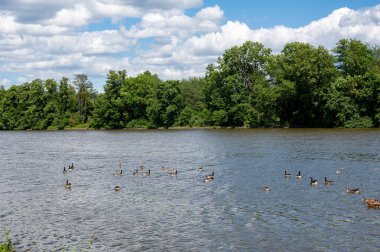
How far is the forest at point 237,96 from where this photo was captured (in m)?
115

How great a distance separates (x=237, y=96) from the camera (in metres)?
134

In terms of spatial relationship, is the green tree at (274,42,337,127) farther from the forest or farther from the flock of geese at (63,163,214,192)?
the flock of geese at (63,163,214,192)

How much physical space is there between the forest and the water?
198ft

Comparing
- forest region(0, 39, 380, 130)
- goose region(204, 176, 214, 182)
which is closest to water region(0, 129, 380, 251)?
goose region(204, 176, 214, 182)

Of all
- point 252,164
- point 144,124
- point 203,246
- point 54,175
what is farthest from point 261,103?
point 203,246

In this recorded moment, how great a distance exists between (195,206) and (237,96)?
104184 mm

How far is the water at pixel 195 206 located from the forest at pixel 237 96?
198ft

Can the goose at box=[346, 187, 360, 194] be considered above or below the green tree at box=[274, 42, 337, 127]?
below

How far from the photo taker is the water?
23.7 m

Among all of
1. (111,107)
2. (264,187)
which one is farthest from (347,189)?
(111,107)

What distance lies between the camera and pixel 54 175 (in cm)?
4825

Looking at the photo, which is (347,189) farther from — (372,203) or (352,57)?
(352,57)

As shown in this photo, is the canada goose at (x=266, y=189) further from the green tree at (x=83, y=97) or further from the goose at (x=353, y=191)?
the green tree at (x=83, y=97)

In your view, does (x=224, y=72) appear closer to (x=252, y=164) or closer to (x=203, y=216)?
(x=252, y=164)
